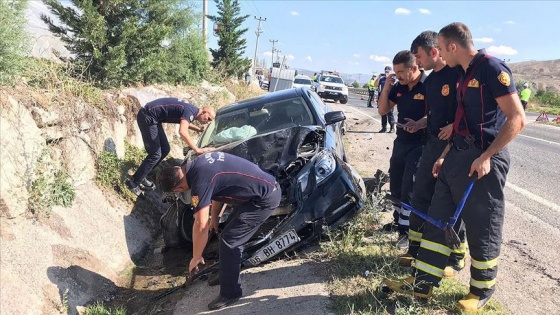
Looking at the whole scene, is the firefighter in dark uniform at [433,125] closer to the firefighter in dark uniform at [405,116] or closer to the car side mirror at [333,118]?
the firefighter in dark uniform at [405,116]

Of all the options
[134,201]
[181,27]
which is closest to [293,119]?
[134,201]

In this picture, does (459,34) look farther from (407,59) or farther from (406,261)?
(406,261)

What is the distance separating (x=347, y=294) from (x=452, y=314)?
73cm

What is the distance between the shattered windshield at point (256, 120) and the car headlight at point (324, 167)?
103 cm

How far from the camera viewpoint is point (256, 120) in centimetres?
539

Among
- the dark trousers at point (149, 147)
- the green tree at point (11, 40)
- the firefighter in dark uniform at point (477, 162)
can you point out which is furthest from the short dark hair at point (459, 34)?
the green tree at point (11, 40)

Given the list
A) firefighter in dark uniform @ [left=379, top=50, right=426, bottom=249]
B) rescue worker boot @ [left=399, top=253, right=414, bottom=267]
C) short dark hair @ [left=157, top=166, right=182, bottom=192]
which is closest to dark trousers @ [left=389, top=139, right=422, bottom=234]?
firefighter in dark uniform @ [left=379, top=50, right=426, bottom=249]

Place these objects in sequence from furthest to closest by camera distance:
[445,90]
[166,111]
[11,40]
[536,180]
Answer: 1. [536,180]
2. [166,111]
3. [11,40]
4. [445,90]

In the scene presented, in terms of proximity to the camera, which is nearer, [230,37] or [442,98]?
[442,98]

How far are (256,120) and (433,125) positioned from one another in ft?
8.48

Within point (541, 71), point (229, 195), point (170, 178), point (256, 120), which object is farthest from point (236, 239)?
point (541, 71)

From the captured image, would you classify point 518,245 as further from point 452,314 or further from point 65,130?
point 65,130

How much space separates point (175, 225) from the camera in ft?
15.0

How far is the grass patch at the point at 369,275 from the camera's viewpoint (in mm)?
2879
